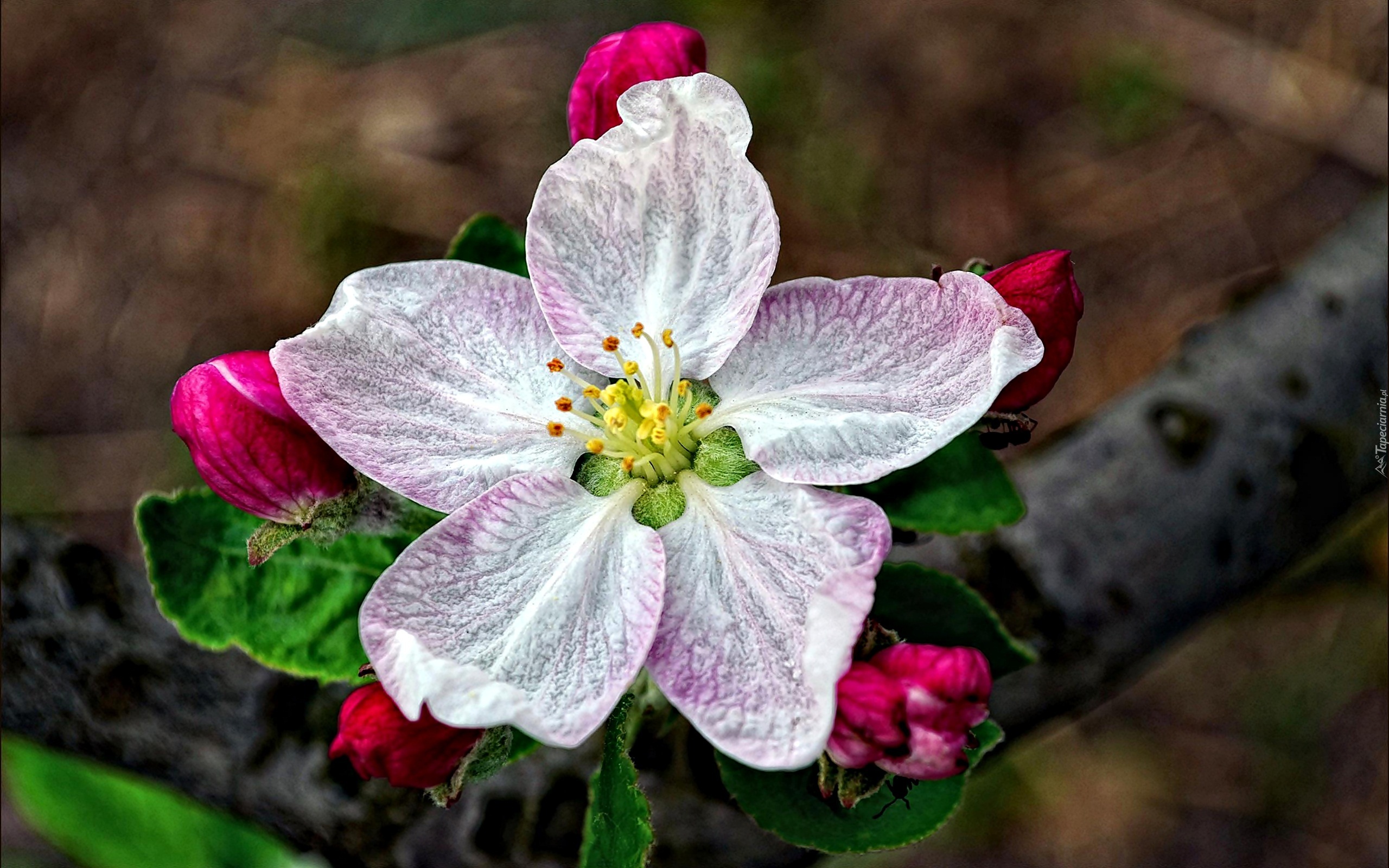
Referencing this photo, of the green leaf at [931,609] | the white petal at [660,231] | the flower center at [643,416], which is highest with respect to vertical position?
the white petal at [660,231]

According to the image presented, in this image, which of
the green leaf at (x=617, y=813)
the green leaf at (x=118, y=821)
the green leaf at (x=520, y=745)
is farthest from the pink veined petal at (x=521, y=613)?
the green leaf at (x=118, y=821)

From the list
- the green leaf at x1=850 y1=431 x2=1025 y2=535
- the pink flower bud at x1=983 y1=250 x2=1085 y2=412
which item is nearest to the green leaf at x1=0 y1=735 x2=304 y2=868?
the green leaf at x1=850 y1=431 x2=1025 y2=535

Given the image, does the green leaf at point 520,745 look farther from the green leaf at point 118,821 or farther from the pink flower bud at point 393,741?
the green leaf at point 118,821

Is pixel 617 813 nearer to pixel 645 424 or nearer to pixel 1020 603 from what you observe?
pixel 645 424

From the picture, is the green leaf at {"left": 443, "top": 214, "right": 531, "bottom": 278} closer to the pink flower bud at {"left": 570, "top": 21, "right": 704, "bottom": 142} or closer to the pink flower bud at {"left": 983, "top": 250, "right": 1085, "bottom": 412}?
the pink flower bud at {"left": 570, "top": 21, "right": 704, "bottom": 142}

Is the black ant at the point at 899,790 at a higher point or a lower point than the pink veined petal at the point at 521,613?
lower

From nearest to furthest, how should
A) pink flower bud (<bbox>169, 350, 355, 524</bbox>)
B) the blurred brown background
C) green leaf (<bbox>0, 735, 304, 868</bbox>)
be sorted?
pink flower bud (<bbox>169, 350, 355, 524</bbox>) → green leaf (<bbox>0, 735, 304, 868</bbox>) → the blurred brown background

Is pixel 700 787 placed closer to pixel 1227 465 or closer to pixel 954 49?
pixel 1227 465
